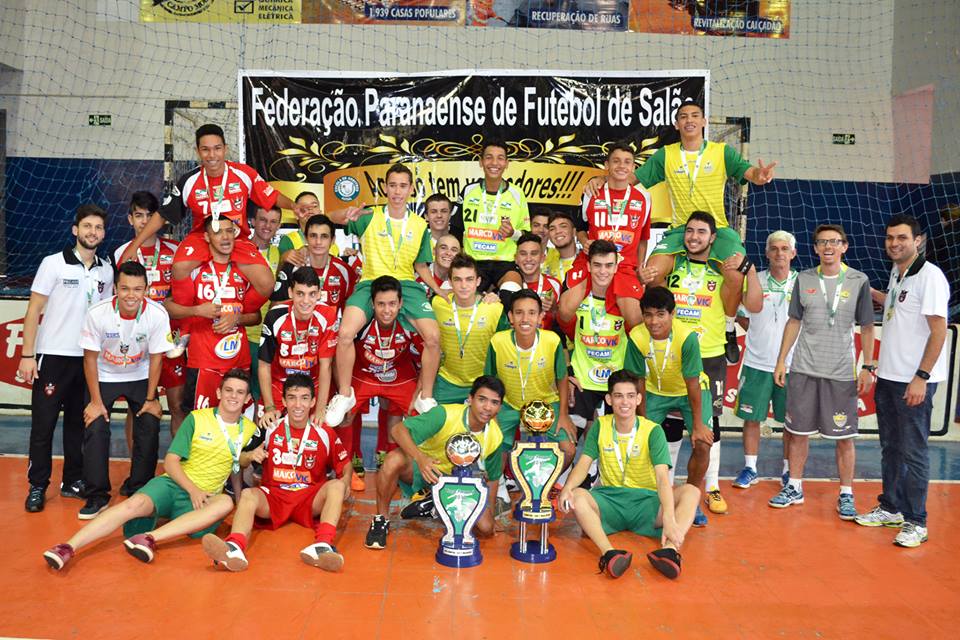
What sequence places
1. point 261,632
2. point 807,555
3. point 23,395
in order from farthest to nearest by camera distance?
point 23,395 → point 807,555 → point 261,632

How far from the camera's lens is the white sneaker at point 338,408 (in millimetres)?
5289

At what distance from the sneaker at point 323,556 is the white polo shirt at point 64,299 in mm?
2351

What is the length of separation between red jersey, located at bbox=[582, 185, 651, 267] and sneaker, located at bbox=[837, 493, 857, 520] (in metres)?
2.18

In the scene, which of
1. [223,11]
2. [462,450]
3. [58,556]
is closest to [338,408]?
[462,450]


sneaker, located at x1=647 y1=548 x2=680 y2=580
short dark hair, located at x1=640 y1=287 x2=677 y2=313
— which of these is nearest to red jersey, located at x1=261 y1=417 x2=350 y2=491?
sneaker, located at x1=647 y1=548 x2=680 y2=580

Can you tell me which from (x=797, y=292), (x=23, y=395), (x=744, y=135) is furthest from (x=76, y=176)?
(x=797, y=292)

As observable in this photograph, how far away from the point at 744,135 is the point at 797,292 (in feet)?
12.2

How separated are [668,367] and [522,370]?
0.94m

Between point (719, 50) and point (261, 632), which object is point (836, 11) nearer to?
point (719, 50)

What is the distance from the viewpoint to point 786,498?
19.5 ft

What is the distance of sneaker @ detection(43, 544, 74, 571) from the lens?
14.2ft

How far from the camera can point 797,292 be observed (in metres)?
5.98

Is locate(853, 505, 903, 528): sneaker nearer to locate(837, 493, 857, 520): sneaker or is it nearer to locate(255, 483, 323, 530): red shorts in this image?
locate(837, 493, 857, 520): sneaker

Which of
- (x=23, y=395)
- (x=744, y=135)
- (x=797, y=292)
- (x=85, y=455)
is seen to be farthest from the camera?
(x=744, y=135)
